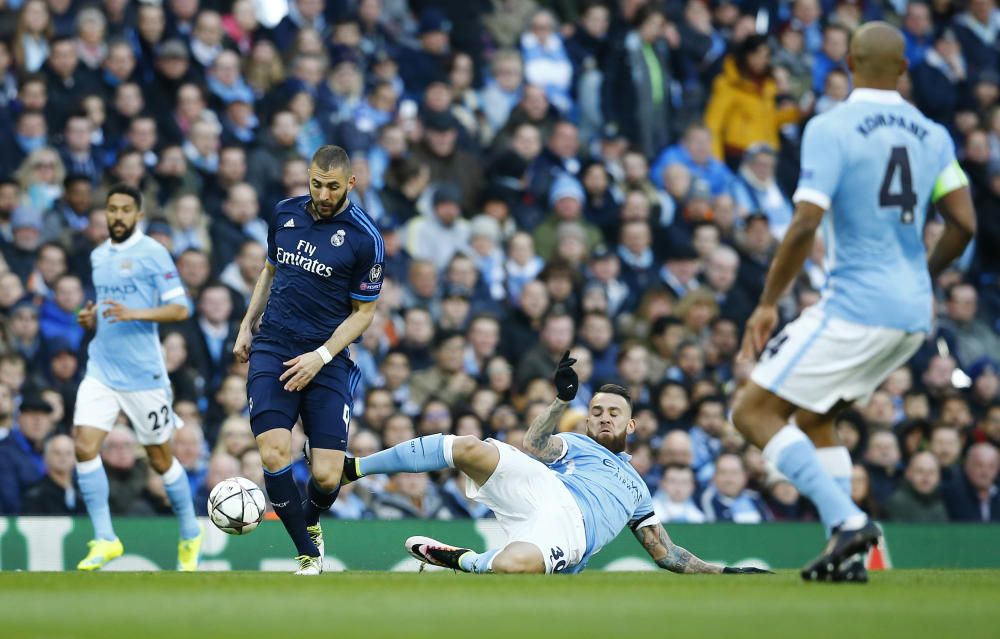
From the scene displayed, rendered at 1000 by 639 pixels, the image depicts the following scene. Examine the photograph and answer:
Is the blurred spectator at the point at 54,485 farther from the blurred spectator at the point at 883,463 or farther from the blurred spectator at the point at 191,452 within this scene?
the blurred spectator at the point at 883,463

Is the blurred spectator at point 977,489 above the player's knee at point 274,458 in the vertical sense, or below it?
below

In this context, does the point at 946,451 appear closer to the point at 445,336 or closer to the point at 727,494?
the point at 727,494

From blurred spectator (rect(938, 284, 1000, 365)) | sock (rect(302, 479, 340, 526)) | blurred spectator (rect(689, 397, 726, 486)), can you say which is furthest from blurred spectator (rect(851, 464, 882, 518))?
sock (rect(302, 479, 340, 526))

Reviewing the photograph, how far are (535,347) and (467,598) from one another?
836cm

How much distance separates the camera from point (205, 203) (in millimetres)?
14883

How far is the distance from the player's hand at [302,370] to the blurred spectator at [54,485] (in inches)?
158

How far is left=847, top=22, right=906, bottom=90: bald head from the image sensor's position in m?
7.46

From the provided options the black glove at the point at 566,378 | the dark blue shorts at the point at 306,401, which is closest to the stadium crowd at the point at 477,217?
the dark blue shorts at the point at 306,401

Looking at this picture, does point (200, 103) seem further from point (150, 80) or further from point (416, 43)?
point (416, 43)

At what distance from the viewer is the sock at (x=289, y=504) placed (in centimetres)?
932

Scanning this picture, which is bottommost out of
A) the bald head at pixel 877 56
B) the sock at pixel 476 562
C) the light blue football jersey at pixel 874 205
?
the sock at pixel 476 562

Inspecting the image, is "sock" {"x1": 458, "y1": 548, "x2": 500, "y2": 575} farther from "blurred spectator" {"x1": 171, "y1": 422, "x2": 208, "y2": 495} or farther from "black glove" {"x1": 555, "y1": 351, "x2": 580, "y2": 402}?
"blurred spectator" {"x1": 171, "y1": 422, "x2": 208, "y2": 495}

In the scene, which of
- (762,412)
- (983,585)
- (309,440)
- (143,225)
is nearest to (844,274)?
(762,412)

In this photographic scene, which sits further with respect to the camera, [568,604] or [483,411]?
[483,411]
